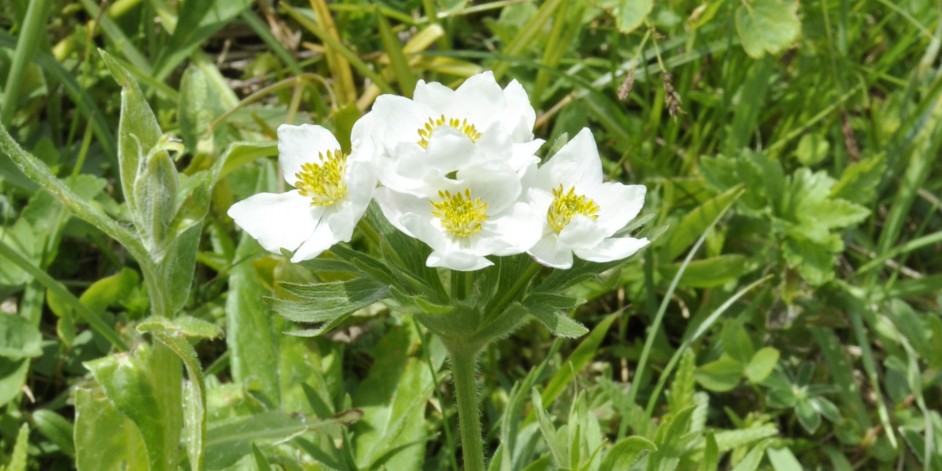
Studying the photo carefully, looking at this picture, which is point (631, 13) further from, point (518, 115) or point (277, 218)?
point (277, 218)

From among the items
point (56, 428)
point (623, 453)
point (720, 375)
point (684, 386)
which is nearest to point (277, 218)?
point (623, 453)

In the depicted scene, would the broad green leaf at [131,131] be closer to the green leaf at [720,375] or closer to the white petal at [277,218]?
the white petal at [277,218]

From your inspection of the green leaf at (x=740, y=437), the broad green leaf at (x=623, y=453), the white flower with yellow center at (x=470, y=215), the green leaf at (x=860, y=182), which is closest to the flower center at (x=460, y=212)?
the white flower with yellow center at (x=470, y=215)

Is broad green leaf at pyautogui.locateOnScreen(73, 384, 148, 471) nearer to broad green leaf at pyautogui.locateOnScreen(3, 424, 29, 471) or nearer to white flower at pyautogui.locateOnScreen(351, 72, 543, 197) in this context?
broad green leaf at pyautogui.locateOnScreen(3, 424, 29, 471)

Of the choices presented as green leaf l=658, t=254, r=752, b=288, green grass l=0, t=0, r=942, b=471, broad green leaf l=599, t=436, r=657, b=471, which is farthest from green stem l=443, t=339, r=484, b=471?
green leaf l=658, t=254, r=752, b=288

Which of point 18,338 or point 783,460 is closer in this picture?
point 18,338

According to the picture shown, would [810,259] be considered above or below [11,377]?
below
